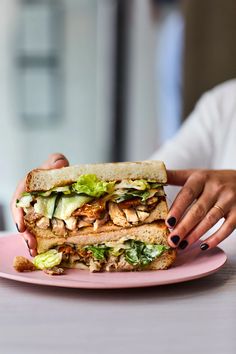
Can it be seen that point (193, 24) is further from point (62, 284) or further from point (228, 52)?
point (62, 284)

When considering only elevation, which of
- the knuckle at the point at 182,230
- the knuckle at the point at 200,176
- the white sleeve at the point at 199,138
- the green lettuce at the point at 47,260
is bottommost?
the white sleeve at the point at 199,138

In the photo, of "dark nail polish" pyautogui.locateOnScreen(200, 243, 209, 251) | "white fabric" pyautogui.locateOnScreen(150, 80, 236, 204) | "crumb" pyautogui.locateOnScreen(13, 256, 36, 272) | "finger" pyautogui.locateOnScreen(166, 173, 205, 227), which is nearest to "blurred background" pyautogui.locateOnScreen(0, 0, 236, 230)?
"white fabric" pyautogui.locateOnScreen(150, 80, 236, 204)

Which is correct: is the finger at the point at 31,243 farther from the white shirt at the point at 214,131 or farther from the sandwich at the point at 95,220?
the white shirt at the point at 214,131

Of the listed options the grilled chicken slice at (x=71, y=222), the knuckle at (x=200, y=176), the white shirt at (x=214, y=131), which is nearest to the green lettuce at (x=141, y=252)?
the grilled chicken slice at (x=71, y=222)

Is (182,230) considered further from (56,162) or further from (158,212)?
(56,162)

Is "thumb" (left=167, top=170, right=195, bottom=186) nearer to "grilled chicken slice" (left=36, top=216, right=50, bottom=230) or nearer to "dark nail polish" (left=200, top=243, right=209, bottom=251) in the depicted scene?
"dark nail polish" (left=200, top=243, right=209, bottom=251)

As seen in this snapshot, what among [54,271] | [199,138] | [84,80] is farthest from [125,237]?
[84,80]
